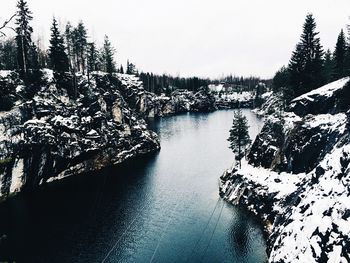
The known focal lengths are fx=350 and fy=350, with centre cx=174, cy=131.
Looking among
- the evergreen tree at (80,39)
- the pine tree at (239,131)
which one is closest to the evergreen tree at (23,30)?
the evergreen tree at (80,39)

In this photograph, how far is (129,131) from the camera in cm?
10456

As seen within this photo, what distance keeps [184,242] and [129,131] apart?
58726 millimetres

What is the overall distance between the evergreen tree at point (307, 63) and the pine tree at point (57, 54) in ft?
188

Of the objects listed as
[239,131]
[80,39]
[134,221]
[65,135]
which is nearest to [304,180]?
[239,131]

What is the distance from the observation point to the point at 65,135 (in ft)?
278

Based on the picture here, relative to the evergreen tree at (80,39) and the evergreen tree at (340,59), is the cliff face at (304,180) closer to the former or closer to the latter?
the evergreen tree at (340,59)

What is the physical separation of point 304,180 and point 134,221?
27.5 meters

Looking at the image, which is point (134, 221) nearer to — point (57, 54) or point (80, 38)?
point (57, 54)

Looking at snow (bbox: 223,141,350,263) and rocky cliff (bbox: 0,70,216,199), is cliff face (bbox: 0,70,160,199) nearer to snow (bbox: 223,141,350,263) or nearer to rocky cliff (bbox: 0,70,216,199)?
rocky cliff (bbox: 0,70,216,199)

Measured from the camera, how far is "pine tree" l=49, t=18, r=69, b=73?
89188mm

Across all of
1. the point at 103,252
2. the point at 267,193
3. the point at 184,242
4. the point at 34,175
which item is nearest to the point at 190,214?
the point at 184,242

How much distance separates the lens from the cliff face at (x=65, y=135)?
2869 inches

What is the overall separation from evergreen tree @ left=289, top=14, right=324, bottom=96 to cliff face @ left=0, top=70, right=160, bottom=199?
47163 mm

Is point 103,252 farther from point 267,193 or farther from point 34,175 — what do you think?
point 34,175
